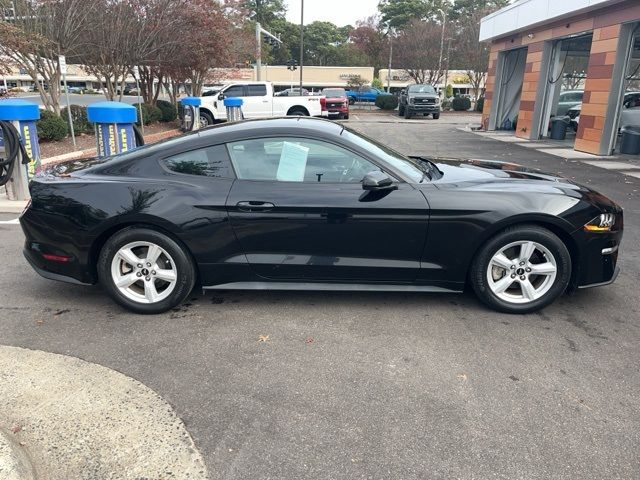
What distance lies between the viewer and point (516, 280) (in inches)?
154

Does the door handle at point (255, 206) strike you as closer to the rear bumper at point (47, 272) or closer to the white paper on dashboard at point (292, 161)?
the white paper on dashboard at point (292, 161)

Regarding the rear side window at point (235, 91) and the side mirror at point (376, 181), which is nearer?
the side mirror at point (376, 181)

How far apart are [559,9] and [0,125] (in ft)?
50.2

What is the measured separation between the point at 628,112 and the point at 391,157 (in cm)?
1485

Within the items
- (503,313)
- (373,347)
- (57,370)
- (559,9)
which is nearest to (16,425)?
(57,370)

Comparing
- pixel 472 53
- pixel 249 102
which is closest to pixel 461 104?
pixel 472 53

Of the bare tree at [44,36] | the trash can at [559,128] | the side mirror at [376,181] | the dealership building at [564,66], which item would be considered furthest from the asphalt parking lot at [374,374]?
the trash can at [559,128]

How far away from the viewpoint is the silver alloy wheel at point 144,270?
3.86 m

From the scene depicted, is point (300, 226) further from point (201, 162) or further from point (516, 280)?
point (516, 280)

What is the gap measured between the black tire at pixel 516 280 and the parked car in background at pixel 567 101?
19163 mm

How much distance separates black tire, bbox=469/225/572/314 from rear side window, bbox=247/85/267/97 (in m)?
19.4

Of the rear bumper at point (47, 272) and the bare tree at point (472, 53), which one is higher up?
the bare tree at point (472, 53)

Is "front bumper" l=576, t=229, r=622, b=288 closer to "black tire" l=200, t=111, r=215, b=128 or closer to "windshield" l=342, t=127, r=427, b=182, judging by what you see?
"windshield" l=342, t=127, r=427, b=182

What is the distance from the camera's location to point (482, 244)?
3.87 metres
